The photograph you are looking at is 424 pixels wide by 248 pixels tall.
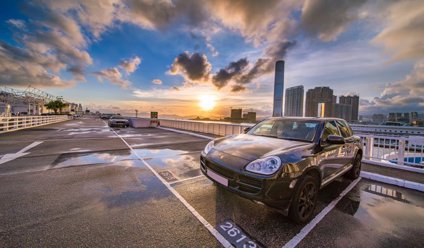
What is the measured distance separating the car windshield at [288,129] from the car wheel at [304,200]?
0.85m

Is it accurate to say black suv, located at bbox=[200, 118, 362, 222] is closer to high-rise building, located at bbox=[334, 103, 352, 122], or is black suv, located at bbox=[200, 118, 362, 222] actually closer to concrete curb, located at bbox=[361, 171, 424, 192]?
concrete curb, located at bbox=[361, 171, 424, 192]

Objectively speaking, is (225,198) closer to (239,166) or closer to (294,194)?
(239,166)

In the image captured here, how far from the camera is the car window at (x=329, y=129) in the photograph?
135 inches

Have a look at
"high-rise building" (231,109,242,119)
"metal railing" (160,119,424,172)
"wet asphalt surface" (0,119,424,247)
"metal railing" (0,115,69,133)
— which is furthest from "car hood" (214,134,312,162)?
"high-rise building" (231,109,242,119)

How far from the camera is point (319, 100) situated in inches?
2264

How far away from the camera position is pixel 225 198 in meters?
3.36

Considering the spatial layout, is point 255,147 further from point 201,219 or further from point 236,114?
point 236,114

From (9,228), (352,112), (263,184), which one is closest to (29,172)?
(9,228)

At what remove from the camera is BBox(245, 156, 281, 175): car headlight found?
244 cm

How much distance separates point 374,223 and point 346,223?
1.47 feet

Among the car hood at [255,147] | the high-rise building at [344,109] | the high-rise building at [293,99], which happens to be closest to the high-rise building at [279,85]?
the high-rise building at [293,99]

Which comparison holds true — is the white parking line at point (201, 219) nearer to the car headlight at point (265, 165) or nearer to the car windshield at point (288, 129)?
the car headlight at point (265, 165)

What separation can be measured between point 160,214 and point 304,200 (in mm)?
2322

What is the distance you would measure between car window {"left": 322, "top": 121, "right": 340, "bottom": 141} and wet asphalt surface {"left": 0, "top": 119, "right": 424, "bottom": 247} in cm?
132
